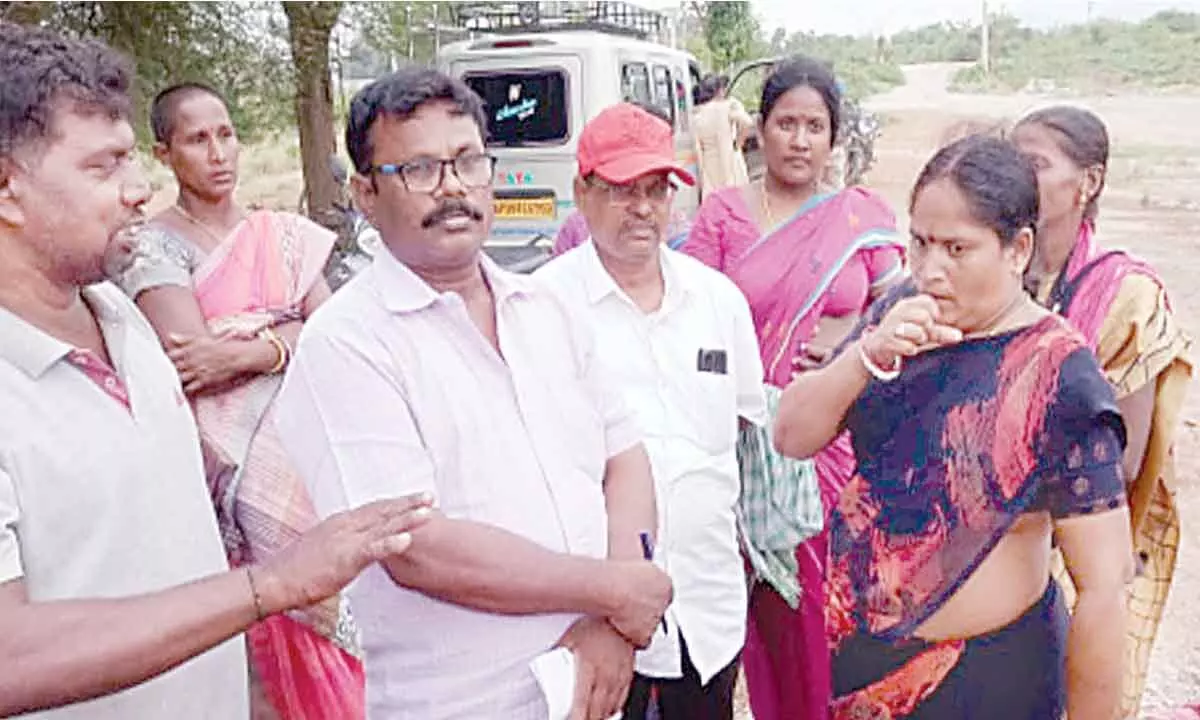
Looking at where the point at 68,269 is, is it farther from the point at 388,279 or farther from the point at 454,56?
the point at 454,56

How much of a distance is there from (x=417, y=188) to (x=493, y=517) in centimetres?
51

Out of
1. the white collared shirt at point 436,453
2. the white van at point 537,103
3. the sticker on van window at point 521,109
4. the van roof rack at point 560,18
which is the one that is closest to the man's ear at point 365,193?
the white collared shirt at point 436,453

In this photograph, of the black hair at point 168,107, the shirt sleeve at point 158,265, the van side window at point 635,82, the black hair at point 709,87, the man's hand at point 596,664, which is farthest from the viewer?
the black hair at point 709,87

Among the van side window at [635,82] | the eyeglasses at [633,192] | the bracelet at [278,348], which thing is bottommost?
the bracelet at [278,348]

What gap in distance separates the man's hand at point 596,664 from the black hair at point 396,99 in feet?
2.54

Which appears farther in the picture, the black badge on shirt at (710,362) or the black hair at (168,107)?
the black hair at (168,107)

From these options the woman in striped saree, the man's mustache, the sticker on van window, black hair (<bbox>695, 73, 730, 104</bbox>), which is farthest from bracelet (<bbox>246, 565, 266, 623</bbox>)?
black hair (<bbox>695, 73, 730, 104</bbox>)

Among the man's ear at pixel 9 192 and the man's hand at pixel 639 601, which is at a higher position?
the man's ear at pixel 9 192

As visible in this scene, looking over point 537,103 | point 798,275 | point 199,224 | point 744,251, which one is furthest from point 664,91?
point 199,224

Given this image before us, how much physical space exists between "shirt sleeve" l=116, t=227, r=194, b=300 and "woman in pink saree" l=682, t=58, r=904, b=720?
142 cm

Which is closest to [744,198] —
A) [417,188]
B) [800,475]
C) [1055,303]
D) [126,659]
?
[800,475]

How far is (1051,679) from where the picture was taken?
178cm

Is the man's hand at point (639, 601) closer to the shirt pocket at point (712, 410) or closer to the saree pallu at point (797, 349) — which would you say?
the shirt pocket at point (712, 410)

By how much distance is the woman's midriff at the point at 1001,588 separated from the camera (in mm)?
1722
